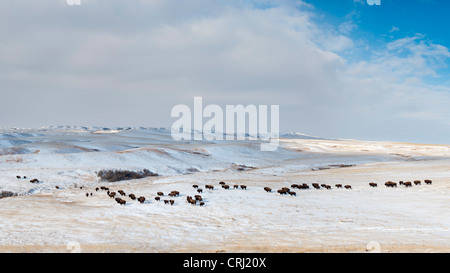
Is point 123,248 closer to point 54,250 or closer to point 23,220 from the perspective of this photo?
point 54,250

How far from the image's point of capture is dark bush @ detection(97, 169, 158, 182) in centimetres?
3903

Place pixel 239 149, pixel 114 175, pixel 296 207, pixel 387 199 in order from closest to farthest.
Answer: pixel 296 207, pixel 387 199, pixel 114 175, pixel 239 149

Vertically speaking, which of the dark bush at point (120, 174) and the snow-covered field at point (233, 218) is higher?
the snow-covered field at point (233, 218)

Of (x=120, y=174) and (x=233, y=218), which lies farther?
(x=120, y=174)

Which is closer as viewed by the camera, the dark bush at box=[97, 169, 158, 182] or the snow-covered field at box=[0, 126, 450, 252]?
the snow-covered field at box=[0, 126, 450, 252]

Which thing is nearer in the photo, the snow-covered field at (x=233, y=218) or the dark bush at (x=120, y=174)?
the snow-covered field at (x=233, y=218)

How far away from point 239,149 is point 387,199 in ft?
169

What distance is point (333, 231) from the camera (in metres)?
15.8

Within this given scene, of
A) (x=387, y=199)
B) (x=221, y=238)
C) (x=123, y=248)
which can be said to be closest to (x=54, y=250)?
(x=123, y=248)

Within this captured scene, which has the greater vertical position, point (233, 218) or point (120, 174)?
point (233, 218)

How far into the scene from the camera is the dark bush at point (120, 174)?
39.0 metres

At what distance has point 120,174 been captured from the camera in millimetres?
40844
